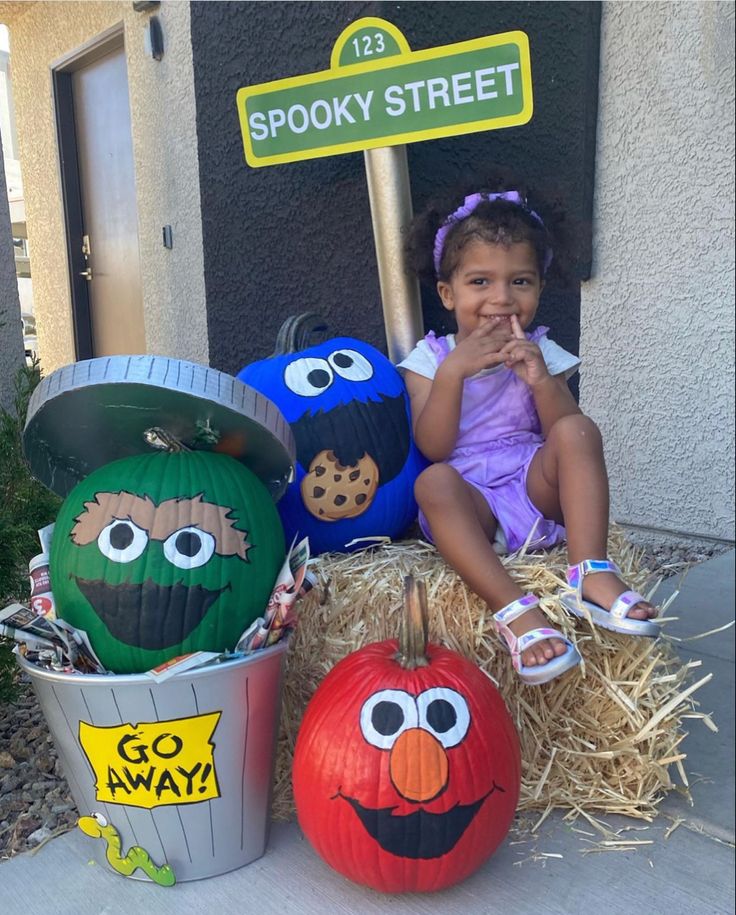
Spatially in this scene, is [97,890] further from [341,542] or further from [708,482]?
[708,482]

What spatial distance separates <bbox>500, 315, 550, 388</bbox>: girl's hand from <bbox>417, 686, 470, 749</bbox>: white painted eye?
1029 mm

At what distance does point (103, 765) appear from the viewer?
5.81ft

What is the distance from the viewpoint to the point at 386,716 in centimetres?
166

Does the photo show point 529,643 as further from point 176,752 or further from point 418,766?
point 176,752

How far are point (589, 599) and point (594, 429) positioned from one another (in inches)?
17.8

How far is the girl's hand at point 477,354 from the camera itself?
235 cm

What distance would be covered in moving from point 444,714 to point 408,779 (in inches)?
5.6

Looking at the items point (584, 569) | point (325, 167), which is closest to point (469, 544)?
point (584, 569)

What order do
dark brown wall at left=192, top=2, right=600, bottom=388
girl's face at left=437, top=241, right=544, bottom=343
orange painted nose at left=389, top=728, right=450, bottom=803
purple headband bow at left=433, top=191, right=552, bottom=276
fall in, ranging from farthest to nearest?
dark brown wall at left=192, top=2, right=600, bottom=388 → purple headband bow at left=433, top=191, right=552, bottom=276 → girl's face at left=437, top=241, right=544, bottom=343 → orange painted nose at left=389, top=728, right=450, bottom=803

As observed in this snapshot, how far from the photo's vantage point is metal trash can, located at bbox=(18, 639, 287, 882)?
67.2 inches

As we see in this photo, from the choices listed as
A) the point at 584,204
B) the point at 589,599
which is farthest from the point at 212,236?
the point at 589,599

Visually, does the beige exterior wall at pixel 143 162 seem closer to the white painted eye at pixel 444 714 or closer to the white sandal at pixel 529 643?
the white sandal at pixel 529 643

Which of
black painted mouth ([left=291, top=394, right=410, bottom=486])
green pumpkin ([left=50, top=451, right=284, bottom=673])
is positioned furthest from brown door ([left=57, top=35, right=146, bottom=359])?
green pumpkin ([left=50, top=451, right=284, bottom=673])

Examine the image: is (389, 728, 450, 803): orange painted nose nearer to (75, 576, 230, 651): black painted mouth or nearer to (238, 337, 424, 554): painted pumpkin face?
(75, 576, 230, 651): black painted mouth
